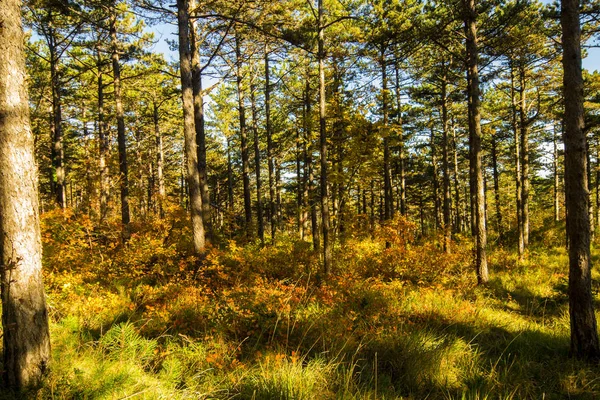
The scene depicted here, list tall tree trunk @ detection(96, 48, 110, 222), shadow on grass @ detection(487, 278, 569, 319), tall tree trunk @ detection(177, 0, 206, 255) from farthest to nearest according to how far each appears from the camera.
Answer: tall tree trunk @ detection(96, 48, 110, 222) → tall tree trunk @ detection(177, 0, 206, 255) → shadow on grass @ detection(487, 278, 569, 319)

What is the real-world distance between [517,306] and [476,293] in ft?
2.93

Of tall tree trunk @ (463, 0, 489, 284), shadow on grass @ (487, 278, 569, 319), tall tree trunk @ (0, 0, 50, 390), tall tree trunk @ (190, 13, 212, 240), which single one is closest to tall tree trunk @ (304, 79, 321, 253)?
tall tree trunk @ (190, 13, 212, 240)

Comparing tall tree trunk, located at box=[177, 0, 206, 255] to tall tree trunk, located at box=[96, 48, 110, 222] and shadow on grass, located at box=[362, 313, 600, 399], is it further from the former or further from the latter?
shadow on grass, located at box=[362, 313, 600, 399]

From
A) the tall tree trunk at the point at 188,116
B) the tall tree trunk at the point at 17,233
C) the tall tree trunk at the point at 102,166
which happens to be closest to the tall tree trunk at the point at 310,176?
the tall tree trunk at the point at 188,116

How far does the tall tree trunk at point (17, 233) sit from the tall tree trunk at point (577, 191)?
663 cm

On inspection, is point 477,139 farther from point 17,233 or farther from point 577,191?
point 17,233

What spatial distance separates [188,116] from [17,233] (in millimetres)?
5409

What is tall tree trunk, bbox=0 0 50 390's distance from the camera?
114 inches

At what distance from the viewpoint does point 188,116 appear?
25.5 feet

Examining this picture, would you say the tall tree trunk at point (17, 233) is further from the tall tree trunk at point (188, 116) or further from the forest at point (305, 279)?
the tall tree trunk at point (188, 116)

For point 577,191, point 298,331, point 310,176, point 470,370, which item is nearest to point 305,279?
point 298,331

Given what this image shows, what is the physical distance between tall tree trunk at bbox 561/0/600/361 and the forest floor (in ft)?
1.49

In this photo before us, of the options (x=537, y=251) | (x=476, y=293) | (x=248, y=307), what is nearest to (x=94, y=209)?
(x=248, y=307)

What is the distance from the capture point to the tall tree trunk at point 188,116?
Result: 7.49 metres
